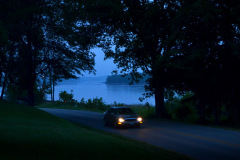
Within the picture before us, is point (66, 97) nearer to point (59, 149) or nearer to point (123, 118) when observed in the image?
point (123, 118)

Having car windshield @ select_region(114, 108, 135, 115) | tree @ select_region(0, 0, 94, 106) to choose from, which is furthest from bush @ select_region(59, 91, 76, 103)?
car windshield @ select_region(114, 108, 135, 115)

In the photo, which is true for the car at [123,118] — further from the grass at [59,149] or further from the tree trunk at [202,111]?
the grass at [59,149]

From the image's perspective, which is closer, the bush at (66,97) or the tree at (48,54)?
the tree at (48,54)

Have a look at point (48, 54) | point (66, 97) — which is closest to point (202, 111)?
point (48, 54)

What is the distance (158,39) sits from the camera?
27219mm

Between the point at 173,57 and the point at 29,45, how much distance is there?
730 inches

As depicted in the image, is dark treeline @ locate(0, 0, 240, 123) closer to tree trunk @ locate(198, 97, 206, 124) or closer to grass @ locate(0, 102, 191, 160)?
tree trunk @ locate(198, 97, 206, 124)

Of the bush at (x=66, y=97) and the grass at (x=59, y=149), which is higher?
the bush at (x=66, y=97)

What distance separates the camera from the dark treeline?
1978cm

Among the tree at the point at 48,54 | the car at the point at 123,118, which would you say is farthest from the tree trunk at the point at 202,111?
the tree at the point at 48,54

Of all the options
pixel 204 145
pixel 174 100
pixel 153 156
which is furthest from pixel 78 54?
pixel 153 156

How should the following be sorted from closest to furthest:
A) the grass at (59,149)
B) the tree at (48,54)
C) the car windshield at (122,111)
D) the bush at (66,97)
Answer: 1. the grass at (59,149)
2. the car windshield at (122,111)
3. the tree at (48,54)
4. the bush at (66,97)

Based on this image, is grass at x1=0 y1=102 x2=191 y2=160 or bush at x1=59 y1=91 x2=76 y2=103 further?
bush at x1=59 y1=91 x2=76 y2=103

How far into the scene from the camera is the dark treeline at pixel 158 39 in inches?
779
